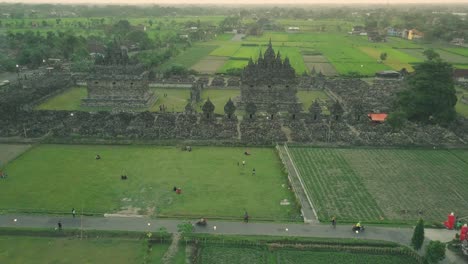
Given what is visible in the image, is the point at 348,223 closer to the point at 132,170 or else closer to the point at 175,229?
the point at 175,229

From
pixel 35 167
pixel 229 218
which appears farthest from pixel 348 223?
pixel 35 167

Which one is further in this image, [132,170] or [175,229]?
[132,170]

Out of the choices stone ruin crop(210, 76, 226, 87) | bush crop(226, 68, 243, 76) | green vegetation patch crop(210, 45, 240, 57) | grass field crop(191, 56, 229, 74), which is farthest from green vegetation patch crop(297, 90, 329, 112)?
green vegetation patch crop(210, 45, 240, 57)

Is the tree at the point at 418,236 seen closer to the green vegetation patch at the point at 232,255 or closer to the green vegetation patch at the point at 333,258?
the green vegetation patch at the point at 333,258

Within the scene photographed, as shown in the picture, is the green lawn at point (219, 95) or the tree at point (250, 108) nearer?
the tree at point (250, 108)

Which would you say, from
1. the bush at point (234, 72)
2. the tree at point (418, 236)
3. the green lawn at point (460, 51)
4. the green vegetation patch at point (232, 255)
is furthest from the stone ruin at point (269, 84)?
the green lawn at point (460, 51)

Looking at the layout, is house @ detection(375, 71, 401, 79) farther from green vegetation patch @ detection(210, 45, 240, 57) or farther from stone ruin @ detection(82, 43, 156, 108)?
stone ruin @ detection(82, 43, 156, 108)

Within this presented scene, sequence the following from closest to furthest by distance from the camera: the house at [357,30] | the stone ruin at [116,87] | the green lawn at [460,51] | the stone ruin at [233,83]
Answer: the stone ruin at [116,87] → the stone ruin at [233,83] → the green lawn at [460,51] → the house at [357,30]
